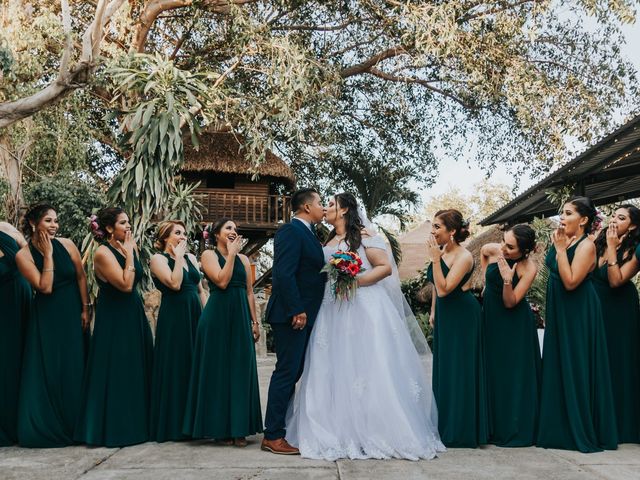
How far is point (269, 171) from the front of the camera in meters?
21.1

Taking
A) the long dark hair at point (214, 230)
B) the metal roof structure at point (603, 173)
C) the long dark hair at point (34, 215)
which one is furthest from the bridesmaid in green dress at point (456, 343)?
the metal roof structure at point (603, 173)

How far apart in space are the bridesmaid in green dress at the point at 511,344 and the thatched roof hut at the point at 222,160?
15.8m

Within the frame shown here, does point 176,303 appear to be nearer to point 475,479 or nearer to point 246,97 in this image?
point 475,479

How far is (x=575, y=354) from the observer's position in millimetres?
5035

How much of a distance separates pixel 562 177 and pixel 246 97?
7.49 m

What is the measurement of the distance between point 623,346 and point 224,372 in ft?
9.90

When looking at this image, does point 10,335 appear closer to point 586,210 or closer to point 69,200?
point 586,210

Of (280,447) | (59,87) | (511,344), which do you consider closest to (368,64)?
(59,87)

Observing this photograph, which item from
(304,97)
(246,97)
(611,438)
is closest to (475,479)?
(611,438)

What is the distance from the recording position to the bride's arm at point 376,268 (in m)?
5.04

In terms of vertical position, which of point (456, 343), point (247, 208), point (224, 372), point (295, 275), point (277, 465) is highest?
point (247, 208)

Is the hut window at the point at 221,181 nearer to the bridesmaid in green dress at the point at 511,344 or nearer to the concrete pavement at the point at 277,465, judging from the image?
the bridesmaid in green dress at the point at 511,344

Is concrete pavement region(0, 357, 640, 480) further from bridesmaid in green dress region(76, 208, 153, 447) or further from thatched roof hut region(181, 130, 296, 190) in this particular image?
thatched roof hut region(181, 130, 296, 190)

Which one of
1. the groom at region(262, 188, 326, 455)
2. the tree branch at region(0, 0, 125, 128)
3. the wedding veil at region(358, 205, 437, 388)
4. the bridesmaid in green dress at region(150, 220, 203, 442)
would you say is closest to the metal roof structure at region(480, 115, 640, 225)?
the wedding veil at region(358, 205, 437, 388)
